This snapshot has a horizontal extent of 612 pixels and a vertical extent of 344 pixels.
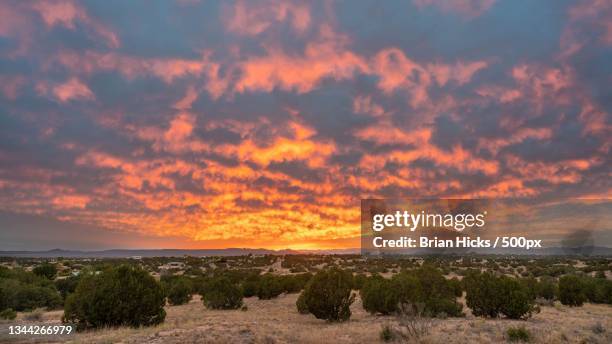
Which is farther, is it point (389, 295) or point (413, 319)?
point (389, 295)

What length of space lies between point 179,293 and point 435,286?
63.1 ft

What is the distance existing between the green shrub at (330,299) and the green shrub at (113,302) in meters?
8.54

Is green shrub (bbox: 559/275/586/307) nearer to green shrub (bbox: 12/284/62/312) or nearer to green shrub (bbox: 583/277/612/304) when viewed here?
green shrub (bbox: 583/277/612/304)

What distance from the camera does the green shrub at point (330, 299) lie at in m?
23.9

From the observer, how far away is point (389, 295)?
84.3 ft

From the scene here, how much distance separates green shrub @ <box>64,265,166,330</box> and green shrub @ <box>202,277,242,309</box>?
10.6m

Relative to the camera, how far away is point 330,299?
2377 cm

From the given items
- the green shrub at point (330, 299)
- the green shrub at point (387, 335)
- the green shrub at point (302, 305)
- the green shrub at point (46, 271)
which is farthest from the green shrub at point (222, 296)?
the green shrub at point (46, 271)

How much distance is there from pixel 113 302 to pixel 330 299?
36.4 feet

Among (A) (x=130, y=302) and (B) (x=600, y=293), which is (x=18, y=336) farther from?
(B) (x=600, y=293)

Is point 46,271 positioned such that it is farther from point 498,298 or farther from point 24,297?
point 498,298

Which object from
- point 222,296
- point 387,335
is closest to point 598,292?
point 387,335

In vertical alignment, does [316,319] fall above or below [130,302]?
below

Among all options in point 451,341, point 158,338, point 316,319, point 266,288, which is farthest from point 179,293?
point 451,341
